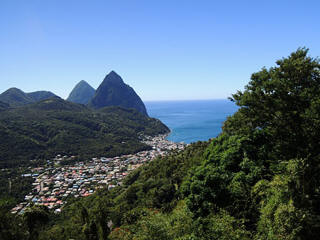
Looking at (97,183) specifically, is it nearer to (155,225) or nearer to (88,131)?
(155,225)

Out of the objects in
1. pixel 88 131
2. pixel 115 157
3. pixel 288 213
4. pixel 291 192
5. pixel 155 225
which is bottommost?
pixel 115 157

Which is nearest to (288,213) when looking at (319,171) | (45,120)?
(319,171)

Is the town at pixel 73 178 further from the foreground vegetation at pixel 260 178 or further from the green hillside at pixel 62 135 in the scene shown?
the foreground vegetation at pixel 260 178

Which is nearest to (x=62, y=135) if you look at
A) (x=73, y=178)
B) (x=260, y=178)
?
(x=73, y=178)

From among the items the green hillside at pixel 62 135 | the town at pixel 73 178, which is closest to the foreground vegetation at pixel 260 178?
the town at pixel 73 178

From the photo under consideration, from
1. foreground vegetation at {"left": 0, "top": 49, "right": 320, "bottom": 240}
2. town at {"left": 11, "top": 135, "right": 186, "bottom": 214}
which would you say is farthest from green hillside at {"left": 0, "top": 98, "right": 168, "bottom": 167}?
foreground vegetation at {"left": 0, "top": 49, "right": 320, "bottom": 240}

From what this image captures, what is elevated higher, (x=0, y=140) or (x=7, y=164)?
(x=0, y=140)
